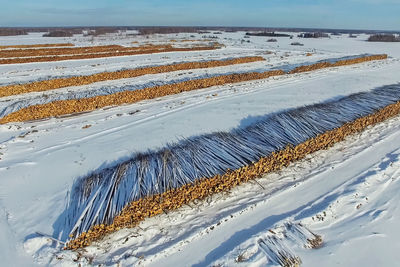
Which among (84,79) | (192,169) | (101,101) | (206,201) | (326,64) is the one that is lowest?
(206,201)

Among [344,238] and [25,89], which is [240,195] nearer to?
[344,238]

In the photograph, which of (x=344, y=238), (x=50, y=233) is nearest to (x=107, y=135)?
(x=50, y=233)

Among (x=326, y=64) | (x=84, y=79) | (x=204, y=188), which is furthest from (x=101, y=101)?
(x=326, y=64)

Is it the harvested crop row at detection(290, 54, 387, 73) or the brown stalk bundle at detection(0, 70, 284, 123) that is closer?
the brown stalk bundle at detection(0, 70, 284, 123)

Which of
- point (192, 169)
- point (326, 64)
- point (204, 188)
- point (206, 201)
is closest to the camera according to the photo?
point (204, 188)

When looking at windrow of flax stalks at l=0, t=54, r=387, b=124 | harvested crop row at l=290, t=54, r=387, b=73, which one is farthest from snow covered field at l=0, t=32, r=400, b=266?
harvested crop row at l=290, t=54, r=387, b=73

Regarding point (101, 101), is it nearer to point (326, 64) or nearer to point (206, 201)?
point (206, 201)

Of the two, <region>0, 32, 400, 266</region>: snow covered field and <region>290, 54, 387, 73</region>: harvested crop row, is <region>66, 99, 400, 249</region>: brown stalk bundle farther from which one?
<region>290, 54, 387, 73</region>: harvested crop row

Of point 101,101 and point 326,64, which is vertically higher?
point 326,64
